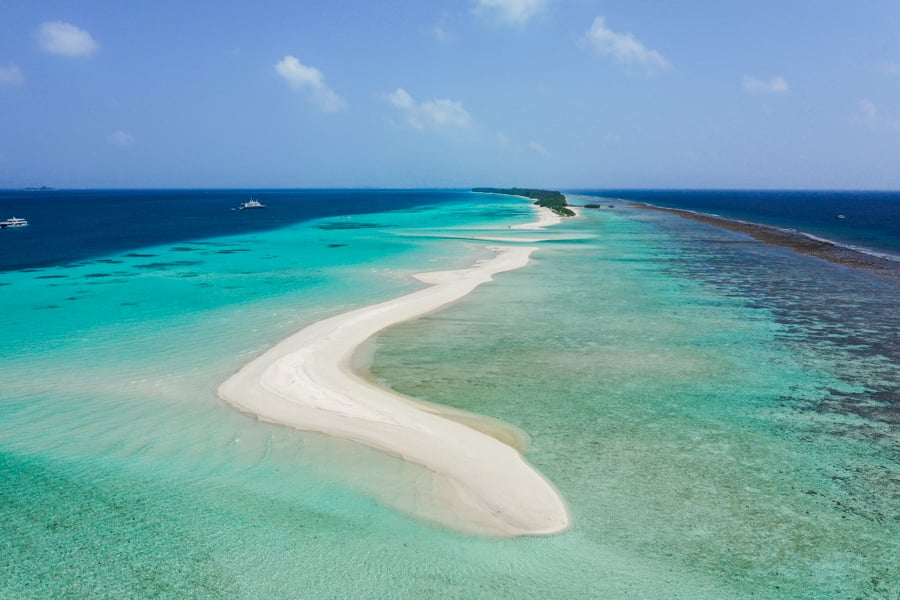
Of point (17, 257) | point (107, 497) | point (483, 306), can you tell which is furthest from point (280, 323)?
point (17, 257)

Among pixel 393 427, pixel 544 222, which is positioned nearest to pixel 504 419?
pixel 393 427

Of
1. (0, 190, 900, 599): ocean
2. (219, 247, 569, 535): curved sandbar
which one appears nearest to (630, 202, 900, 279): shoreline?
(0, 190, 900, 599): ocean

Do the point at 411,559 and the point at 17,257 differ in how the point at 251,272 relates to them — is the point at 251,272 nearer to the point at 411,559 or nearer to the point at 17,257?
the point at 17,257

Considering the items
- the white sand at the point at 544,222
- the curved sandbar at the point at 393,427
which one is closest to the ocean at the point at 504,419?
the curved sandbar at the point at 393,427

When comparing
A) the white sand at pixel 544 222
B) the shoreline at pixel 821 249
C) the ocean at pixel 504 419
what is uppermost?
the white sand at pixel 544 222

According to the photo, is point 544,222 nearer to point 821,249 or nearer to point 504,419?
point 821,249

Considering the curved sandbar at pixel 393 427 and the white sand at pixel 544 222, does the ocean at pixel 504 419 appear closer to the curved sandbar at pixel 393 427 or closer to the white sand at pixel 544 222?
the curved sandbar at pixel 393 427

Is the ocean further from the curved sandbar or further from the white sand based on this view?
the white sand
